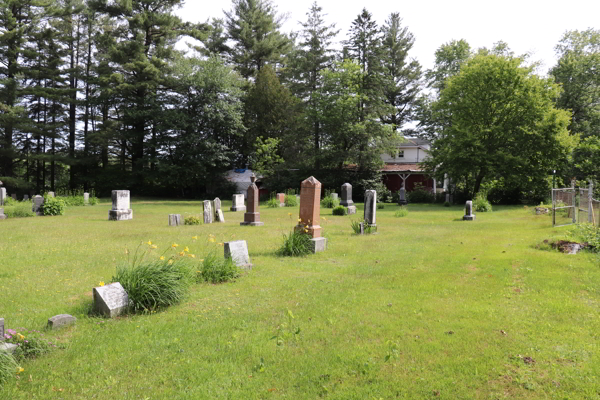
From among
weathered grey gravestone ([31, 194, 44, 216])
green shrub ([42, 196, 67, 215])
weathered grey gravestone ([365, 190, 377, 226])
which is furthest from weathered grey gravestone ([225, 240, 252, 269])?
weathered grey gravestone ([31, 194, 44, 216])

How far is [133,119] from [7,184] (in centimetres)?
1165

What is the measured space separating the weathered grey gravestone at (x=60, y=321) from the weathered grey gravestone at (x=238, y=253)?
3.03m

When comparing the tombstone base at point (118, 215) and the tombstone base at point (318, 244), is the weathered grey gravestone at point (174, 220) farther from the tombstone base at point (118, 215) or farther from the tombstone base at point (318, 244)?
the tombstone base at point (318, 244)

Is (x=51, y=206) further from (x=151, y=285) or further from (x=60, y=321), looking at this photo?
(x=60, y=321)

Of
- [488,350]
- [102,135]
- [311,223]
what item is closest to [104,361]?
[488,350]

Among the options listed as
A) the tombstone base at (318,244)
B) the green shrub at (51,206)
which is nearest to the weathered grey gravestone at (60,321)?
the tombstone base at (318,244)

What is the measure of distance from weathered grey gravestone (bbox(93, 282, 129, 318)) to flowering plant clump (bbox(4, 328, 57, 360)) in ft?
3.06

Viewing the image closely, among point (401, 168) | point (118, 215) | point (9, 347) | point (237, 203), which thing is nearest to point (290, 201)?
point (237, 203)

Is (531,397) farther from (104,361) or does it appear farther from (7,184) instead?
(7,184)

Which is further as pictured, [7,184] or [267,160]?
[267,160]

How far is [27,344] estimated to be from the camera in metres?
4.05

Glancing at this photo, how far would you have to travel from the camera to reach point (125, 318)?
17.1 ft

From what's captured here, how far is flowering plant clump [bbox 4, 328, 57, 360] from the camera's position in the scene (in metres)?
3.94

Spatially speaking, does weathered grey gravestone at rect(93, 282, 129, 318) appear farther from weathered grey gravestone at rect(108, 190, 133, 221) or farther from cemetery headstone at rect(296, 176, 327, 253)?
weathered grey gravestone at rect(108, 190, 133, 221)
